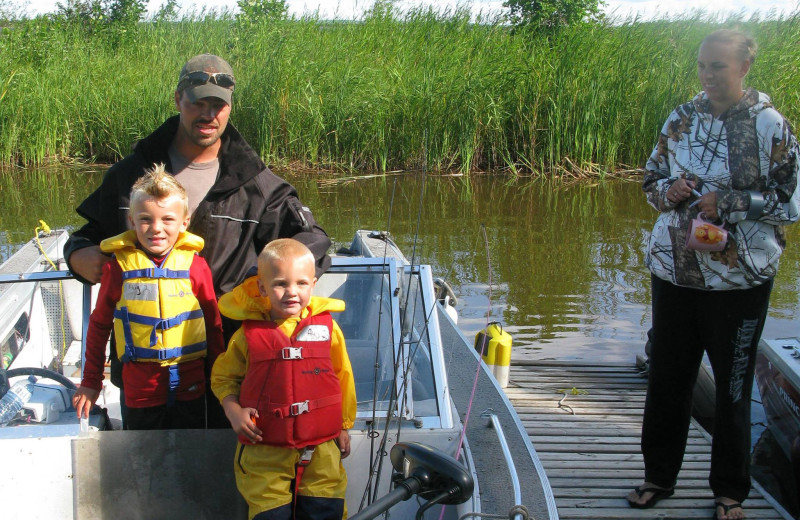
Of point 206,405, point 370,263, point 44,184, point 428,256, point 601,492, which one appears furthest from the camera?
point 44,184

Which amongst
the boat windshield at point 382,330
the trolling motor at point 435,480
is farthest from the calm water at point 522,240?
the trolling motor at point 435,480

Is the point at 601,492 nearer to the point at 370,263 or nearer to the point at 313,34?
the point at 370,263

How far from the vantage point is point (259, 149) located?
455 inches

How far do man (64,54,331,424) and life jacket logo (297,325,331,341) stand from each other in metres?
0.35

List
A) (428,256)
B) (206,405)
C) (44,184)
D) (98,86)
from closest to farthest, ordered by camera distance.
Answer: (206,405) < (428,256) < (44,184) < (98,86)

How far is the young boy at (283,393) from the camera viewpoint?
7.62ft

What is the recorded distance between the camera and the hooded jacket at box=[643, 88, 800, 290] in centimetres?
286

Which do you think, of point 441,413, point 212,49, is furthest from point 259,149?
point 441,413

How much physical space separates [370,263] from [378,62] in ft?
33.8

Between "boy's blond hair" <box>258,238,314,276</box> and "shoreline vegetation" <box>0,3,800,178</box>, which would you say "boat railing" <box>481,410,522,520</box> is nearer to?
"boy's blond hair" <box>258,238,314,276</box>

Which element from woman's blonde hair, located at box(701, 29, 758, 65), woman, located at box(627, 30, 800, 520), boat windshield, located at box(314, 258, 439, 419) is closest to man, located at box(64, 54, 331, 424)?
A: boat windshield, located at box(314, 258, 439, 419)

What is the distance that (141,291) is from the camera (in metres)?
2.50

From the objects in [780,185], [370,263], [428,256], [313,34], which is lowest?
[428,256]

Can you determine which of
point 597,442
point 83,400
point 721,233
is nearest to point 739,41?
point 721,233
